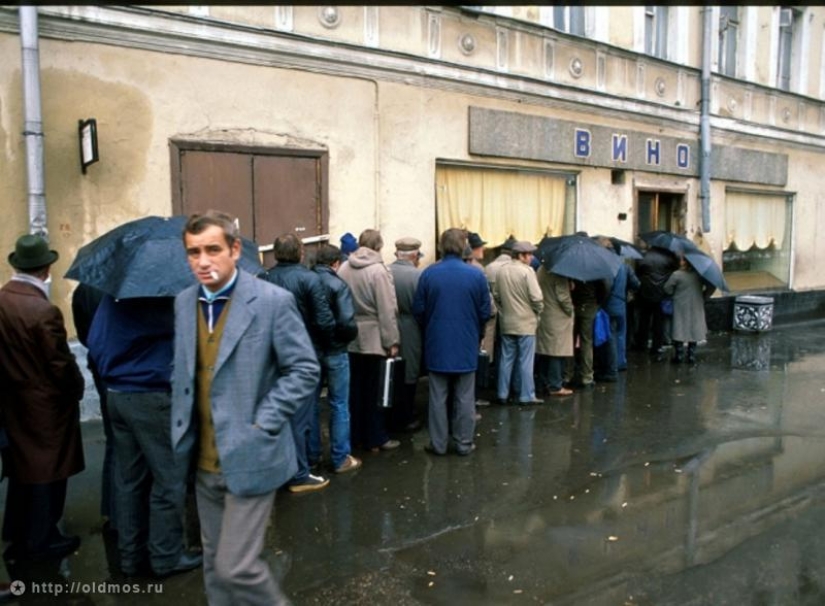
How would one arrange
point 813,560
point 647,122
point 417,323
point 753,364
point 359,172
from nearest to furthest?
1. point 813,560
2. point 417,323
3. point 359,172
4. point 753,364
5. point 647,122

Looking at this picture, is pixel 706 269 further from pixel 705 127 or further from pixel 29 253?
pixel 29 253

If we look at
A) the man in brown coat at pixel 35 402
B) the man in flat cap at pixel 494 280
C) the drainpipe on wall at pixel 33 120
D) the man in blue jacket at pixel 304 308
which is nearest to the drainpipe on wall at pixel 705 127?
the man in flat cap at pixel 494 280

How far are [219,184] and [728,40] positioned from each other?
11.2m

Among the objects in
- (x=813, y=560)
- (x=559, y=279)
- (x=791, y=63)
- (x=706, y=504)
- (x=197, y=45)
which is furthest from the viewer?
(x=791, y=63)

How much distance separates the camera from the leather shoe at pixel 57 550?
161 inches

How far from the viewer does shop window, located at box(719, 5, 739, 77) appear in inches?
535

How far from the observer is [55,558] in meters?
4.12

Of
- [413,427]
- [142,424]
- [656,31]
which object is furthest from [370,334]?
[656,31]

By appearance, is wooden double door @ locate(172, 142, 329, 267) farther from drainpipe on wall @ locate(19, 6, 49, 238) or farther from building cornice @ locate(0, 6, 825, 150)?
drainpipe on wall @ locate(19, 6, 49, 238)

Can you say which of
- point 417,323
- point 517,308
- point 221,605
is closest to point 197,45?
point 417,323

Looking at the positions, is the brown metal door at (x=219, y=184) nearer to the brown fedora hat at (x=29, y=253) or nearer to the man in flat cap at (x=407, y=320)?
the man in flat cap at (x=407, y=320)

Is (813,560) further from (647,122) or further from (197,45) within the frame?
(647,122)

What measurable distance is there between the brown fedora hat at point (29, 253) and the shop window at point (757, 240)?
43.0ft

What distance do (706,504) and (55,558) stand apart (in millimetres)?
4235
